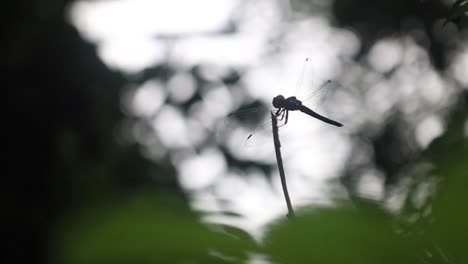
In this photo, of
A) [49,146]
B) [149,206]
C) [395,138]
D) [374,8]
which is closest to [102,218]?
[149,206]

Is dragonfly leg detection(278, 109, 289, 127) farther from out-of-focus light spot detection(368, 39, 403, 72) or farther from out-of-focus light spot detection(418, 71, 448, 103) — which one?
out-of-focus light spot detection(368, 39, 403, 72)

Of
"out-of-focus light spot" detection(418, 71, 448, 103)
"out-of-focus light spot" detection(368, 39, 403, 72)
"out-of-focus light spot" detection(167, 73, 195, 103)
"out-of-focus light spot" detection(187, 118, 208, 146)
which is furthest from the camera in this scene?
"out-of-focus light spot" detection(368, 39, 403, 72)

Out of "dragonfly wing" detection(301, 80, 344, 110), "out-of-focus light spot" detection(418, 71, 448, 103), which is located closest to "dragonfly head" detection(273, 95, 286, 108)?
"dragonfly wing" detection(301, 80, 344, 110)

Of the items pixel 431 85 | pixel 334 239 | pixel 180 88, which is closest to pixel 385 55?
pixel 431 85

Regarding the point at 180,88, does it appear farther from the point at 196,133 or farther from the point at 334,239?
the point at 334,239

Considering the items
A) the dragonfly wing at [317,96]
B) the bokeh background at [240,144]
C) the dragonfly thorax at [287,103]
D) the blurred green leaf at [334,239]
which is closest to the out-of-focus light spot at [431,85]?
the bokeh background at [240,144]
